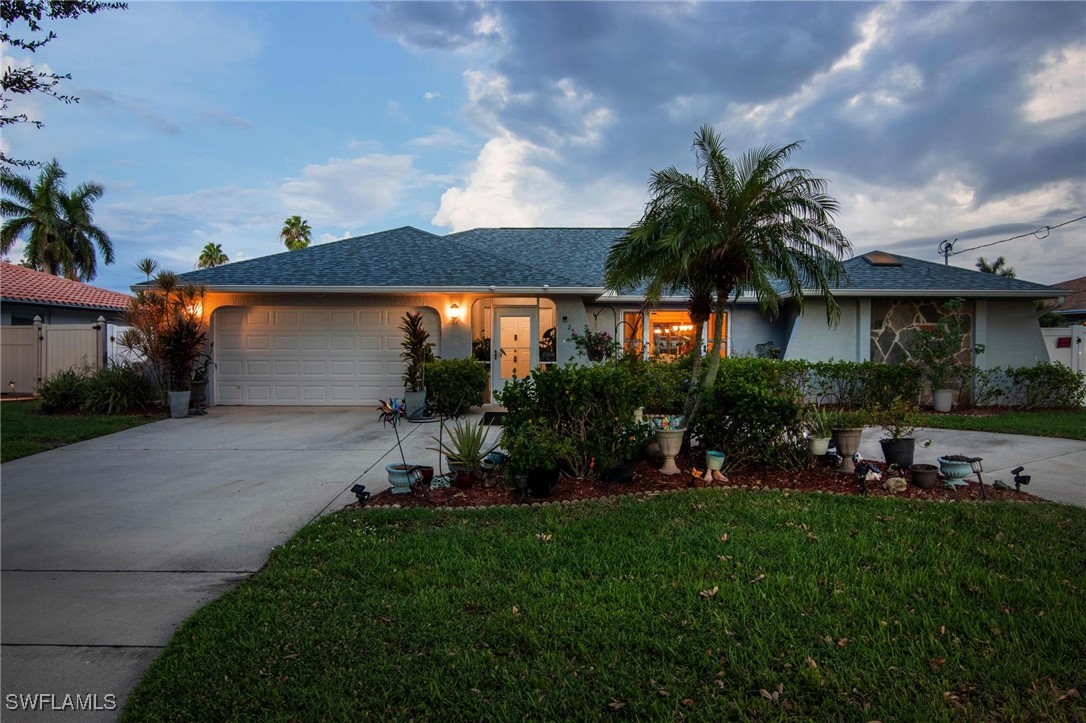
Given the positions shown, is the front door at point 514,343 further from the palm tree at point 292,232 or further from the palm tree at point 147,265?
the palm tree at point 292,232

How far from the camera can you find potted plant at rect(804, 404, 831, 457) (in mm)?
5742

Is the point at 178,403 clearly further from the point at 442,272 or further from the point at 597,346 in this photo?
the point at 597,346

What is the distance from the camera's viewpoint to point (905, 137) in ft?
40.5

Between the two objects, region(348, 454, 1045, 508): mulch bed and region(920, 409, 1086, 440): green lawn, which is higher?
region(920, 409, 1086, 440): green lawn

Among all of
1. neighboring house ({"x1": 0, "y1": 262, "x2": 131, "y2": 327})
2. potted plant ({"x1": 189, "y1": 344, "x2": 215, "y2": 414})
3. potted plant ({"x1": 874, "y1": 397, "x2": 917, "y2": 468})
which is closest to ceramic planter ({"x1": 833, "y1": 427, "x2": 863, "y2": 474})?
potted plant ({"x1": 874, "y1": 397, "x2": 917, "y2": 468})

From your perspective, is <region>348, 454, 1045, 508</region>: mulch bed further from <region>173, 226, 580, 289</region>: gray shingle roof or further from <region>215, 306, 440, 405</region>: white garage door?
<region>215, 306, 440, 405</region>: white garage door

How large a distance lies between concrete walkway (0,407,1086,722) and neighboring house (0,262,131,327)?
10.8m

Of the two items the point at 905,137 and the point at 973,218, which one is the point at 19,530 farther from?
the point at 973,218

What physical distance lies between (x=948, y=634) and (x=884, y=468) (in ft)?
11.6

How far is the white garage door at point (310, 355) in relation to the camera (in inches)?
483

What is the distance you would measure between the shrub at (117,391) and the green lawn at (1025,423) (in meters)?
14.7

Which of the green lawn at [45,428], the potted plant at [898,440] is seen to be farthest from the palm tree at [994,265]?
the green lawn at [45,428]

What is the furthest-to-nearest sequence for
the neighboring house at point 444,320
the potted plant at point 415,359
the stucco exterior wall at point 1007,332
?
the stucco exterior wall at point 1007,332 < the neighboring house at point 444,320 < the potted plant at point 415,359

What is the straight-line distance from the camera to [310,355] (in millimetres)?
A: 12320
